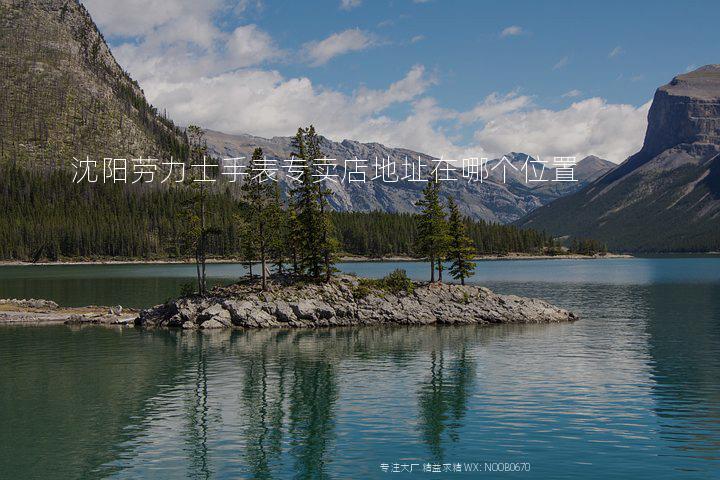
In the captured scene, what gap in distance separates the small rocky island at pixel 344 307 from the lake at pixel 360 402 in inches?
195

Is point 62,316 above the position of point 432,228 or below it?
below

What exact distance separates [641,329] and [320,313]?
40600mm

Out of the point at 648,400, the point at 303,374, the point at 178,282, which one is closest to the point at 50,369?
the point at 303,374

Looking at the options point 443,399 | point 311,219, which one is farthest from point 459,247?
point 443,399

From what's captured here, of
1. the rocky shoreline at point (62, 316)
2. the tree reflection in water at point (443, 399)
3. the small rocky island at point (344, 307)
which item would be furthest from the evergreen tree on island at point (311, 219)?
the tree reflection in water at point (443, 399)

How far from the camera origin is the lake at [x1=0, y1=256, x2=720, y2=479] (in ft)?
102

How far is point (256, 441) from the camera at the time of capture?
34781 millimetres

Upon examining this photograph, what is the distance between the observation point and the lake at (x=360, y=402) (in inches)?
1227

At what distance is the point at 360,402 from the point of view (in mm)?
43031

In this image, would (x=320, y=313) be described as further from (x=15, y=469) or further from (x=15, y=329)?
(x=15, y=469)

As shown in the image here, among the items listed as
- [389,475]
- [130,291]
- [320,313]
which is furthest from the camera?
[130,291]

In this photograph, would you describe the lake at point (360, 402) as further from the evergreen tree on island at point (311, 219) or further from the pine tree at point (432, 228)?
the pine tree at point (432, 228)

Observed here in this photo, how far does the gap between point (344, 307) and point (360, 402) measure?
44552 millimetres

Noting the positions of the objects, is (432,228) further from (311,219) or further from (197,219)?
(197,219)
